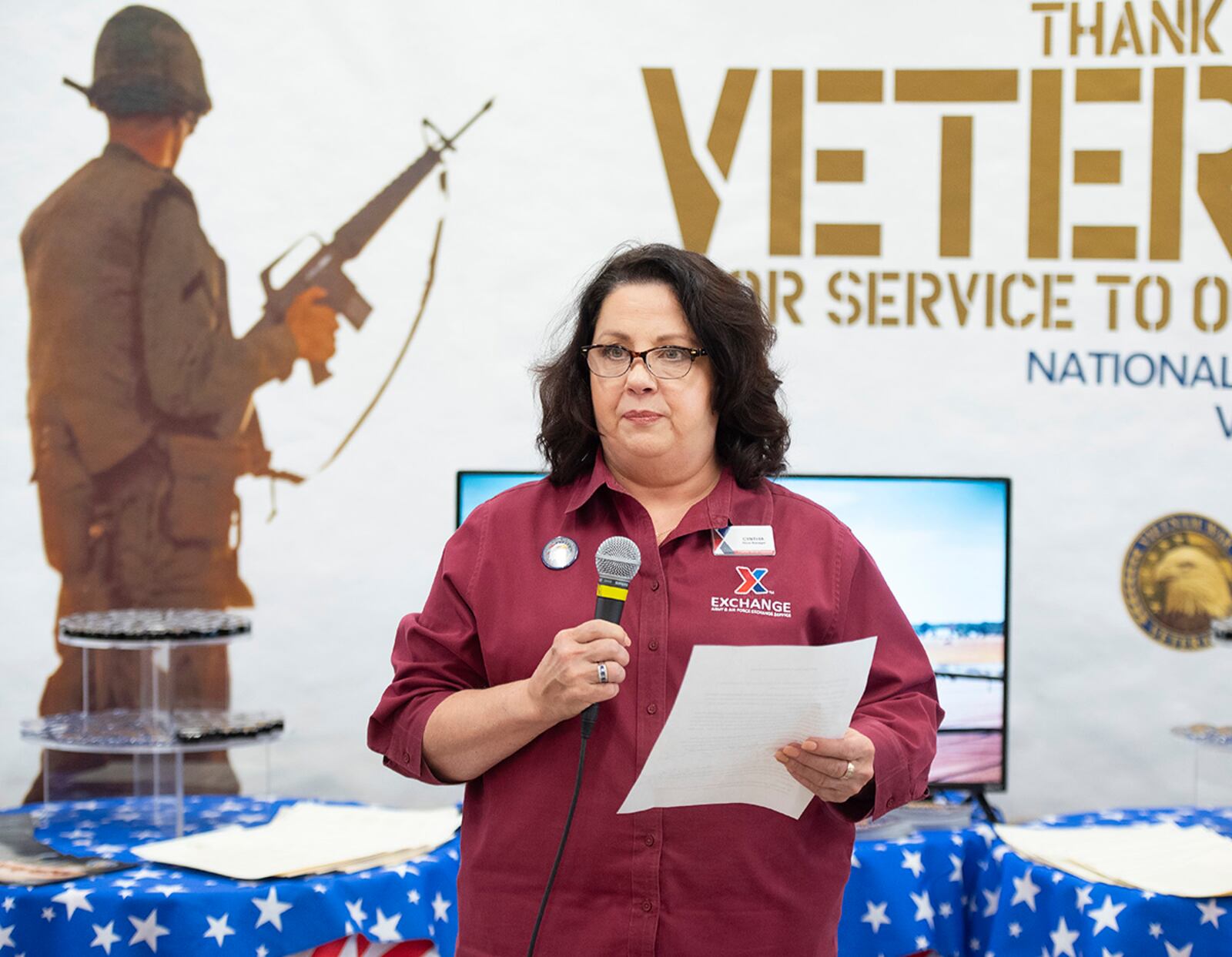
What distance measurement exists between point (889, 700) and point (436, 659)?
1.88 ft

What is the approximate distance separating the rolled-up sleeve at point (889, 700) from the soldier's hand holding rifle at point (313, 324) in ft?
6.68

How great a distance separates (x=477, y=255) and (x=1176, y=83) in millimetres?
1835

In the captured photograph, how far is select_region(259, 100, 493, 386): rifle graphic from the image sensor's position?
10.6ft

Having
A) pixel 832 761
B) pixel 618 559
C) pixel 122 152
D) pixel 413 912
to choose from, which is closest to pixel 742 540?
pixel 618 559

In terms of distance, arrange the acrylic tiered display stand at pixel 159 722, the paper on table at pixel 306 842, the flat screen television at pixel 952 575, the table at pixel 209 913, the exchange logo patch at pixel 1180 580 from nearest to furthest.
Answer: the table at pixel 209 913
the paper on table at pixel 306 842
the acrylic tiered display stand at pixel 159 722
the flat screen television at pixel 952 575
the exchange logo patch at pixel 1180 580

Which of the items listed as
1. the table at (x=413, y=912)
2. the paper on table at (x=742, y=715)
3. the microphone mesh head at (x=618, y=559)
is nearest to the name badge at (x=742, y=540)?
the microphone mesh head at (x=618, y=559)

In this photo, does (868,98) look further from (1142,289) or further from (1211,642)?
(1211,642)

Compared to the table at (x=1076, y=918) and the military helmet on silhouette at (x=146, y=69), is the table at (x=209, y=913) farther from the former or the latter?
the military helmet on silhouette at (x=146, y=69)

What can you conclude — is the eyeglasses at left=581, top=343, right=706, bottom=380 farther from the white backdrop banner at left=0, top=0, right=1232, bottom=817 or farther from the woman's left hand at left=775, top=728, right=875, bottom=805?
the white backdrop banner at left=0, top=0, right=1232, bottom=817

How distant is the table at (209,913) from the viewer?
1998mm

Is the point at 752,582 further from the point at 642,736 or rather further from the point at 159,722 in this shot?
the point at 159,722

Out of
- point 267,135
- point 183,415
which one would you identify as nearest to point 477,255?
point 267,135

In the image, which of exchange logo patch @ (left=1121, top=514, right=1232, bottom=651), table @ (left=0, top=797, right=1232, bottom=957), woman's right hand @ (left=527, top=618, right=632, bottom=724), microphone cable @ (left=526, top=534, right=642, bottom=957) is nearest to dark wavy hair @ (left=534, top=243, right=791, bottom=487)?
microphone cable @ (left=526, top=534, right=642, bottom=957)

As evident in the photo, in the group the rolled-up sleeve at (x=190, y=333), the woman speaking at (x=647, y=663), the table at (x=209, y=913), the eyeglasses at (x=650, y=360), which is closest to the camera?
the woman speaking at (x=647, y=663)
